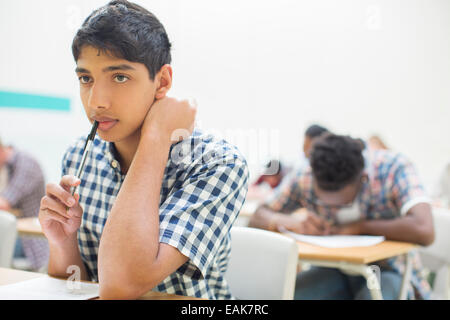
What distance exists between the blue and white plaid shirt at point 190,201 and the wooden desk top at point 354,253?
1.89ft

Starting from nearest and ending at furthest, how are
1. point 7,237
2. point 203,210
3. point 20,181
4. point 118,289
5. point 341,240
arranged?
1. point 118,289
2. point 203,210
3. point 7,237
4. point 341,240
5. point 20,181

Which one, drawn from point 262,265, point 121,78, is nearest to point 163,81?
point 121,78

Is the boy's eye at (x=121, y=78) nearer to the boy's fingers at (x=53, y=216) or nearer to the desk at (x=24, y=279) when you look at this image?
the boy's fingers at (x=53, y=216)

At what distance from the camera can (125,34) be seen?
3.00 feet

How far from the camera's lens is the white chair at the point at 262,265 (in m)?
1.25

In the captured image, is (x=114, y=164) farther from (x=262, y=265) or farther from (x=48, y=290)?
(x=262, y=265)

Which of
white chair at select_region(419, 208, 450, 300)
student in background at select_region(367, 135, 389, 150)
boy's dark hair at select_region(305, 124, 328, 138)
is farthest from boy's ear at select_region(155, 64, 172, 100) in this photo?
student in background at select_region(367, 135, 389, 150)

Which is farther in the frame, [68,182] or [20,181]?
[20,181]

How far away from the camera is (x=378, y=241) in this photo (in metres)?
1.77

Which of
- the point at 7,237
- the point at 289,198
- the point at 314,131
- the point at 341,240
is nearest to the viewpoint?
the point at 7,237

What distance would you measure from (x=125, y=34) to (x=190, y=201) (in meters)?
0.39
